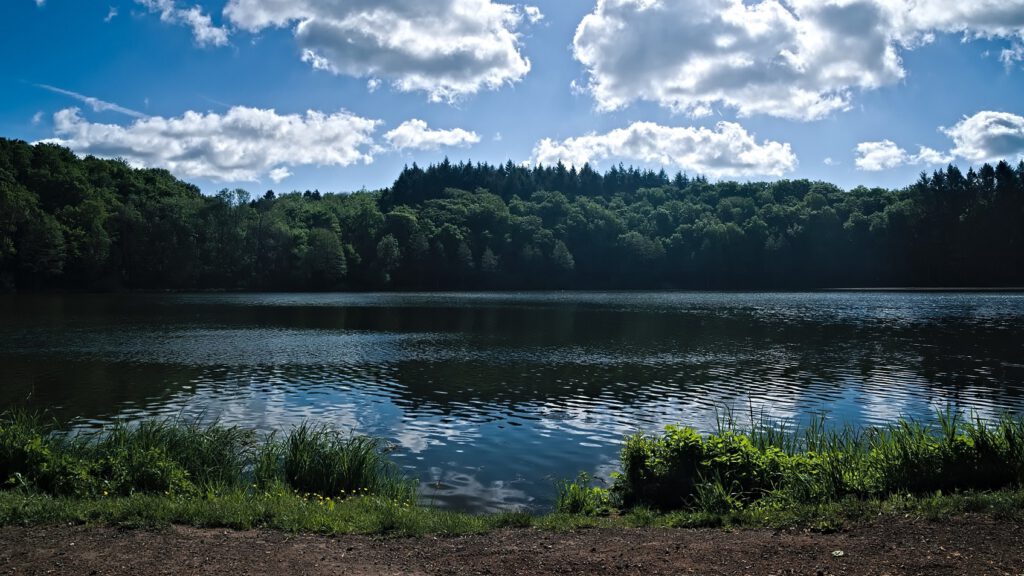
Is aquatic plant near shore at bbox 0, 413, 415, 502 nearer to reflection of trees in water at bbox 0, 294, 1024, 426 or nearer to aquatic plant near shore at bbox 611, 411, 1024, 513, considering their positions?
aquatic plant near shore at bbox 611, 411, 1024, 513

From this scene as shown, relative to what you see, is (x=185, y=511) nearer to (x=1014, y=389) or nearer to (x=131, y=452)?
(x=131, y=452)

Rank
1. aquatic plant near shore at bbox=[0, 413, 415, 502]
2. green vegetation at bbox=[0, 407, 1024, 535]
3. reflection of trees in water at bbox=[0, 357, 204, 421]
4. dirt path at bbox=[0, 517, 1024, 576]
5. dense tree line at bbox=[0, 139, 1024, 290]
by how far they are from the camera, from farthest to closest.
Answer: dense tree line at bbox=[0, 139, 1024, 290], reflection of trees in water at bbox=[0, 357, 204, 421], aquatic plant near shore at bbox=[0, 413, 415, 502], green vegetation at bbox=[0, 407, 1024, 535], dirt path at bbox=[0, 517, 1024, 576]

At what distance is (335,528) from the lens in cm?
1020

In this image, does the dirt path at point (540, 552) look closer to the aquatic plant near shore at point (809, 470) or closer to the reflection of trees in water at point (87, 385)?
the aquatic plant near shore at point (809, 470)

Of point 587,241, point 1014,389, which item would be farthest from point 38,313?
point 587,241

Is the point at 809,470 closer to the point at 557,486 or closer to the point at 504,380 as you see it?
the point at 557,486

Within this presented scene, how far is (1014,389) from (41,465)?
32.8m

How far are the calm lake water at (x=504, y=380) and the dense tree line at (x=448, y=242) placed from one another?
302 ft

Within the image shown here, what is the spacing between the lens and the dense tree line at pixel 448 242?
139 metres

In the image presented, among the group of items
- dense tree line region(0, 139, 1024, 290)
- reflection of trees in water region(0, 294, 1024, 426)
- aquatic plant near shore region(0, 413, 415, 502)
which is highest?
dense tree line region(0, 139, 1024, 290)

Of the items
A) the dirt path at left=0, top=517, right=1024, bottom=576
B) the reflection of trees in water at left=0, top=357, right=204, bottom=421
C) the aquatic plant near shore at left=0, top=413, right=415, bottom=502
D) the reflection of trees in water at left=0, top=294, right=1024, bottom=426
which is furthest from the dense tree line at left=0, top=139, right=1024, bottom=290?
the dirt path at left=0, top=517, right=1024, bottom=576

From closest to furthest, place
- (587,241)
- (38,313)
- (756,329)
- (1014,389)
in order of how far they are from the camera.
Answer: (1014,389) < (756,329) < (38,313) < (587,241)

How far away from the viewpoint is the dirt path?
8.35m

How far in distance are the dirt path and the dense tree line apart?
140672 millimetres
